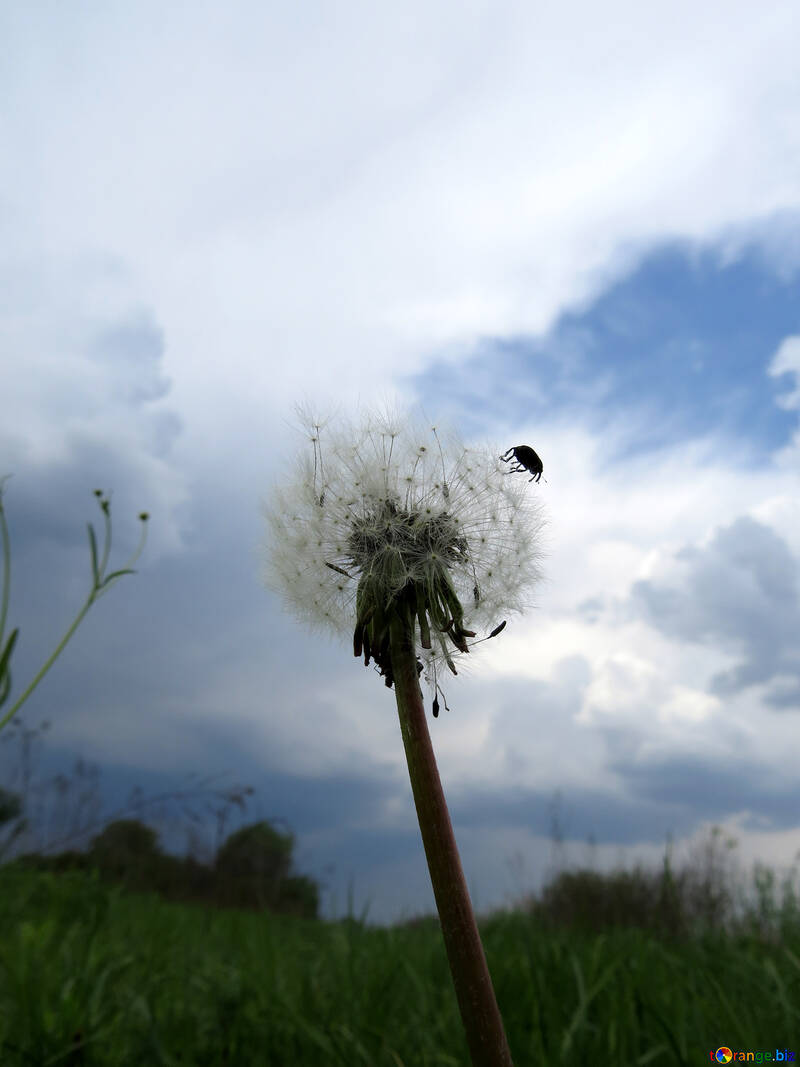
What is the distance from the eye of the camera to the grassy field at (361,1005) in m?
3.22

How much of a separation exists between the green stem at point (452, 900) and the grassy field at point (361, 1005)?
1333 mm

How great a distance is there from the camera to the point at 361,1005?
4.02 m

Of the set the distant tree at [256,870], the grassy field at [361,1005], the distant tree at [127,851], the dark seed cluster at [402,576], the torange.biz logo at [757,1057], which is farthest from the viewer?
the distant tree at [256,870]

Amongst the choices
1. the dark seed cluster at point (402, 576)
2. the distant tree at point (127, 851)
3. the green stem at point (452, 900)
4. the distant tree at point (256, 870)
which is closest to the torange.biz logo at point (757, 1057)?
the green stem at point (452, 900)

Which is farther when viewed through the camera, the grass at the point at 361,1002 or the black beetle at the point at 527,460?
the grass at the point at 361,1002

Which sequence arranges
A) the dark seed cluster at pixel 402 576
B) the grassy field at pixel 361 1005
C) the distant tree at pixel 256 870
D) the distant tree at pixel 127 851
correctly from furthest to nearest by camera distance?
the distant tree at pixel 256 870, the distant tree at pixel 127 851, the grassy field at pixel 361 1005, the dark seed cluster at pixel 402 576

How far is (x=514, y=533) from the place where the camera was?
2.44 m

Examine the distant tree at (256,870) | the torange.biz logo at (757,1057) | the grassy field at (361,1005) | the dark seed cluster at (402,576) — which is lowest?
the torange.biz logo at (757,1057)

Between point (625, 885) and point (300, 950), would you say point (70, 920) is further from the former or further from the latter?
point (625, 885)

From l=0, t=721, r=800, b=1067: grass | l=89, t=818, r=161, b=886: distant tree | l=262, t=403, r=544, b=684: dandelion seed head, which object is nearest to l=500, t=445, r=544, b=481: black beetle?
l=262, t=403, r=544, b=684: dandelion seed head

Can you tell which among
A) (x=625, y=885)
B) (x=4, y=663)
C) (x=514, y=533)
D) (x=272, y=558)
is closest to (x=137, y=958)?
(x=4, y=663)

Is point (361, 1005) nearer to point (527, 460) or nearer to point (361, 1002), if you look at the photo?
point (361, 1002)

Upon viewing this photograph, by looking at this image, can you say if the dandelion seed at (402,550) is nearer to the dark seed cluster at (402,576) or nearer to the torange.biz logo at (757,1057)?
the dark seed cluster at (402,576)

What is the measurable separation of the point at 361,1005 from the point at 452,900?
290 centimetres
